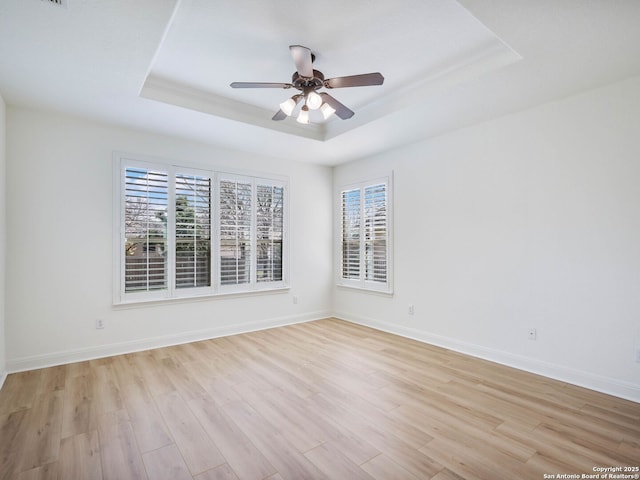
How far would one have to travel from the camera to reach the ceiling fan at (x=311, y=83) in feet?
8.03

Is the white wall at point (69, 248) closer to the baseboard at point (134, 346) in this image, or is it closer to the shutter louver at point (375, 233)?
the baseboard at point (134, 346)

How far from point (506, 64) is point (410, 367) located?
9.41ft

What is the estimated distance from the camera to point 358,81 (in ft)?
8.33

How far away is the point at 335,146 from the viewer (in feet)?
15.3

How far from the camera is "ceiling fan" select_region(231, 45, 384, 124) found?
245cm

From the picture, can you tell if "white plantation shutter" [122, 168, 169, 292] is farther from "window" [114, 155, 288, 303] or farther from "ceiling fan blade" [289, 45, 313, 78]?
"ceiling fan blade" [289, 45, 313, 78]

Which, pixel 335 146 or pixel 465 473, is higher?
pixel 335 146

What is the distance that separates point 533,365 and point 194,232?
4.16m

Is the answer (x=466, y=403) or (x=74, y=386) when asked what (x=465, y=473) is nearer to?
(x=466, y=403)

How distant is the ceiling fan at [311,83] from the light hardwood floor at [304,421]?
2.47 meters

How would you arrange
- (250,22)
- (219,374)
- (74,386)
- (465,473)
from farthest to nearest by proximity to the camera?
(219,374) → (74,386) → (250,22) → (465,473)

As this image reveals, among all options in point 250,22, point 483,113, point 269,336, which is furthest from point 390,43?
point 269,336

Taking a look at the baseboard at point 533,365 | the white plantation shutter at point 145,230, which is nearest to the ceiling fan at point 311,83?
the white plantation shutter at point 145,230

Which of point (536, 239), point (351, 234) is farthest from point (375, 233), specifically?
point (536, 239)
